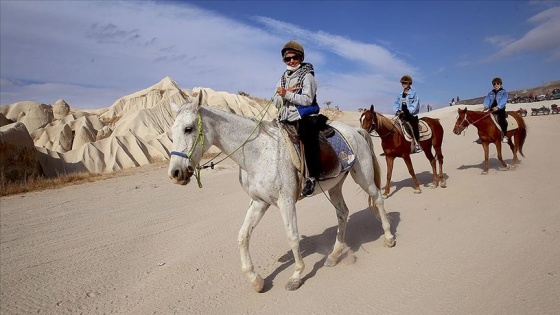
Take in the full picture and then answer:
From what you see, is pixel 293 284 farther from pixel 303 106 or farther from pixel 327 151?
pixel 303 106

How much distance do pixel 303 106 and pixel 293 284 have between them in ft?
7.54

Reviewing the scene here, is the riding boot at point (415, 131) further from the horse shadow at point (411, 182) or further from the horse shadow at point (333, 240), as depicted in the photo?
the horse shadow at point (333, 240)

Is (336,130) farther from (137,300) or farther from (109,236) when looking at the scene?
(109,236)

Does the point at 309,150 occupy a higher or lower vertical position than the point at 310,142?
lower

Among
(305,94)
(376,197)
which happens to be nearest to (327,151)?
(305,94)

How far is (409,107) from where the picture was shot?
8906mm

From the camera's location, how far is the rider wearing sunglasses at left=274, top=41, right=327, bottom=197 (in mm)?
4109

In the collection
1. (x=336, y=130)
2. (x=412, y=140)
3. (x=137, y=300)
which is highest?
(x=336, y=130)

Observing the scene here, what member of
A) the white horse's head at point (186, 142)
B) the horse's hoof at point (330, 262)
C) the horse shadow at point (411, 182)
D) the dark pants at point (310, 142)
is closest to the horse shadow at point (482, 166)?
the horse shadow at point (411, 182)

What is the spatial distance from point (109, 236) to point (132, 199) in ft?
13.6

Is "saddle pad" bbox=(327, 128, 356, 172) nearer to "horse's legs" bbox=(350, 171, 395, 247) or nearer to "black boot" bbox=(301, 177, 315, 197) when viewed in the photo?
"horse's legs" bbox=(350, 171, 395, 247)

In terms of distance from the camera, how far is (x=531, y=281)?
3502mm

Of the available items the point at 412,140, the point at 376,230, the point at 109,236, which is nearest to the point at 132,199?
the point at 109,236

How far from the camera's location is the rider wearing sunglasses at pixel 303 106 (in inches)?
162
